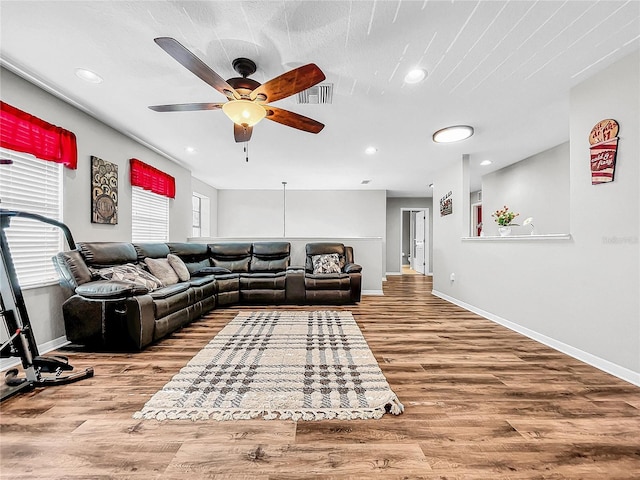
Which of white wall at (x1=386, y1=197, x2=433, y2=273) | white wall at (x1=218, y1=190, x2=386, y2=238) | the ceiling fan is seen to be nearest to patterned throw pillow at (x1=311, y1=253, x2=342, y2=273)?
white wall at (x1=218, y1=190, x2=386, y2=238)

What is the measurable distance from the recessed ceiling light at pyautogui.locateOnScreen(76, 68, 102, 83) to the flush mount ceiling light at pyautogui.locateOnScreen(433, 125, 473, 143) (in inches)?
Result: 142

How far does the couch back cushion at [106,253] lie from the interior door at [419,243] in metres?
7.73

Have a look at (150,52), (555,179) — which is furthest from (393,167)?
(150,52)

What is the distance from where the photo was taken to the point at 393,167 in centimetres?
531

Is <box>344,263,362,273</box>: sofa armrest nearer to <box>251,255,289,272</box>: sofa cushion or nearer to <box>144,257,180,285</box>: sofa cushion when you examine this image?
<box>251,255,289,272</box>: sofa cushion

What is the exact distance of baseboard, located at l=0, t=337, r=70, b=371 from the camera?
7.25 ft

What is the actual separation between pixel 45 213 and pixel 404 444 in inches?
141

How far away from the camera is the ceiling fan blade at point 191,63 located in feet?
5.04

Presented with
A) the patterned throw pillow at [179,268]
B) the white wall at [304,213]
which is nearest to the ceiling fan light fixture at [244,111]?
the patterned throw pillow at [179,268]

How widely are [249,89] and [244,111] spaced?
0.16m

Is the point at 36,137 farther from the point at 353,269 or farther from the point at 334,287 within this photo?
the point at 353,269

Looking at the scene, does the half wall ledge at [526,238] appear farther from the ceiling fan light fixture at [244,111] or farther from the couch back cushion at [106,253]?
the couch back cushion at [106,253]

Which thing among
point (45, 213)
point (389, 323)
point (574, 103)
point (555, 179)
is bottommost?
point (389, 323)

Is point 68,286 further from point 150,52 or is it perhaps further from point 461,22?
point 461,22
